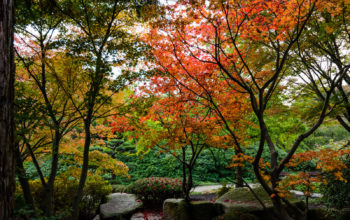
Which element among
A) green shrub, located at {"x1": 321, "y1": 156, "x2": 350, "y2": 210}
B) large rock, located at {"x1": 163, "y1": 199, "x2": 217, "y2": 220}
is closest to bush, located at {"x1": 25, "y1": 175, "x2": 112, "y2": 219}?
large rock, located at {"x1": 163, "y1": 199, "x2": 217, "y2": 220}

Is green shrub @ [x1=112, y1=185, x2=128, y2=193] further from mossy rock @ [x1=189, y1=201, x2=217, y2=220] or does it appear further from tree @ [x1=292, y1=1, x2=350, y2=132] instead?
tree @ [x1=292, y1=1, x2=350, y2=132]

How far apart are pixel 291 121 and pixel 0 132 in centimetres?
802

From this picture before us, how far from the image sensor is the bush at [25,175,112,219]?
5.28 m

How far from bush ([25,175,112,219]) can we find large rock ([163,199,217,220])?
263cm

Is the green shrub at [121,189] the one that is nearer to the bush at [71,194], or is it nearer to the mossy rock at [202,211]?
the bush at [71,194]

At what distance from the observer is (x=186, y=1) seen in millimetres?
3398

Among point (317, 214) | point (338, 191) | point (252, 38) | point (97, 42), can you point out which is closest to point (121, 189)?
point (97, 42)

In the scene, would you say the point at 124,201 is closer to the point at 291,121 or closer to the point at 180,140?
the point at 180,140

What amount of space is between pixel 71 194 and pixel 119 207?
1.54 m

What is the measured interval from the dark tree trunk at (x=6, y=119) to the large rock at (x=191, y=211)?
4.35 m

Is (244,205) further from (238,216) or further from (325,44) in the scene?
(325,44)

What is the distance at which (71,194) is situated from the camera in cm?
567

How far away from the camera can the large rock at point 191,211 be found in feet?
16.3

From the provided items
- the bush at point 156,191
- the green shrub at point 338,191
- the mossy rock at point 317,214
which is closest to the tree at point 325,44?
the green shrub at point 338,191
